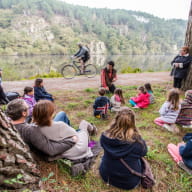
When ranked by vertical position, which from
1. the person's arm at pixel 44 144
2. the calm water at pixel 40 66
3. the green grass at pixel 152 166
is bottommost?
the calm water at pixel 40 66

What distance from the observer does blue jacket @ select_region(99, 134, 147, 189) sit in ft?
5.57

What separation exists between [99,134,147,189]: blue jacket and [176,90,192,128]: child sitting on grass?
1.86 meters

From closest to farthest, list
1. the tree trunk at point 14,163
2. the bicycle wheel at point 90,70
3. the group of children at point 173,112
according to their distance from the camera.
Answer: the tree trunk at point 14,163
the group of children at point 173,112
the bicycle wheel at point 90,70

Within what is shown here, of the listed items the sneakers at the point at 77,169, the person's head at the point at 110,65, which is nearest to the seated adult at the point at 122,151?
the sneakers at the point at 77,169

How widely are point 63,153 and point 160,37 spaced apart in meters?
118

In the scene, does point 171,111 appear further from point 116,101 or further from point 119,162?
point 119,162

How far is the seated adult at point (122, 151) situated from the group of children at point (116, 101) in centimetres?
184

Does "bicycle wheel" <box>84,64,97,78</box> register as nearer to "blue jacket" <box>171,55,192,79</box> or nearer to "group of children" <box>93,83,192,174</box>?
"group of children" <box>93,83,192,174</box>

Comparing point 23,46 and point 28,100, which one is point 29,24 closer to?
point 23,46

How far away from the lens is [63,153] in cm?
195

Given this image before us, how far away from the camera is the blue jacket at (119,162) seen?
1698 millimetres

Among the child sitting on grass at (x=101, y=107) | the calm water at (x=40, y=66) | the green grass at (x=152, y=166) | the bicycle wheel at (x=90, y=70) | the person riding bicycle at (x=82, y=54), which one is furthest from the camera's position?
the calm water at (x=40, y=66)

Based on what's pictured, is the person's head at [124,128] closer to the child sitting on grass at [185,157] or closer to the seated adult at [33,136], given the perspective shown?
the seated adult at [33,136]

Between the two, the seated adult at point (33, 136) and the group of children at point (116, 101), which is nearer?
the seated adult at point (33, 136)
